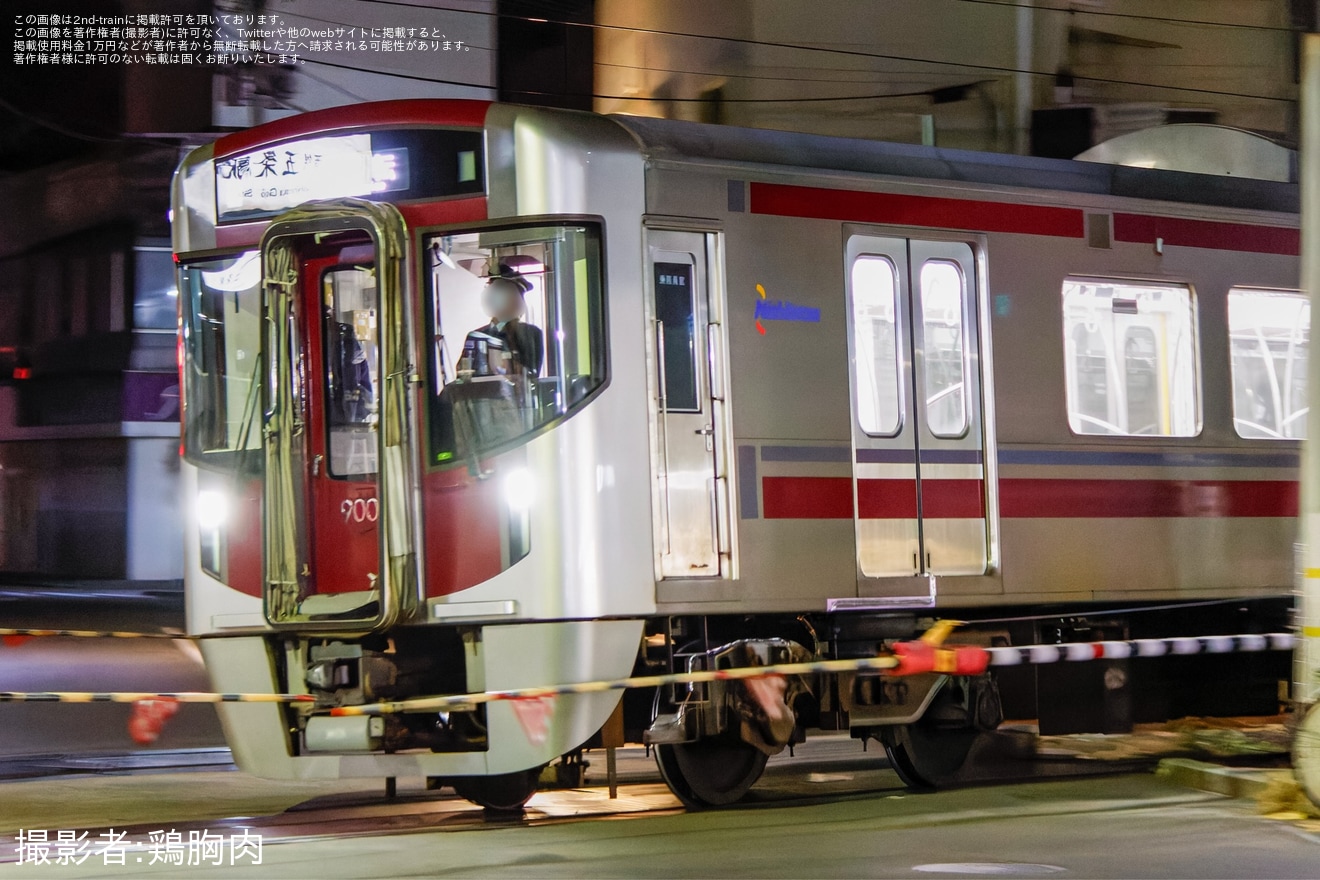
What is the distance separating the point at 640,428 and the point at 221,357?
7.80 ft

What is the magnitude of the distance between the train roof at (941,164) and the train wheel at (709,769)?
321 cm

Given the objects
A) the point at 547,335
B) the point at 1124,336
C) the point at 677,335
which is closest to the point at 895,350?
the point at 677,335

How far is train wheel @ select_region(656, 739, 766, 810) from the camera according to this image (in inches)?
352

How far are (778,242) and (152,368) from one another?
13.0 m

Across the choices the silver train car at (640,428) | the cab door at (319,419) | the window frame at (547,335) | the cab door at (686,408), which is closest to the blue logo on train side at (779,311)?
the silver train car at (640,428)

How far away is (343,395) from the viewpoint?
8594 mm

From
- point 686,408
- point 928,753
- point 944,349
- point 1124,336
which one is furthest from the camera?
point 1124,336

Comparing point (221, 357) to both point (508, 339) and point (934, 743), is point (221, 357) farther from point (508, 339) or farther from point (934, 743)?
point (934, 743)

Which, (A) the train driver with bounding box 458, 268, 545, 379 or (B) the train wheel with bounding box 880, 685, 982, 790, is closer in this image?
(A) the train driver with bounding box 458, 268, 545, 379

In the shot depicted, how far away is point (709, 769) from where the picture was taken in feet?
29.8

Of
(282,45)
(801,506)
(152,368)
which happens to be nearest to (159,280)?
(152,368)

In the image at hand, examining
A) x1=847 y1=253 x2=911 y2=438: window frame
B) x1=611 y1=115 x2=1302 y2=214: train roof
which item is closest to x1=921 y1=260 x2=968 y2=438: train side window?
x1=847 y1=253 x2=911 y2=438: window frame

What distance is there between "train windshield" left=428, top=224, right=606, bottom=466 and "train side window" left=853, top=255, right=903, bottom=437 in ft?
5.76

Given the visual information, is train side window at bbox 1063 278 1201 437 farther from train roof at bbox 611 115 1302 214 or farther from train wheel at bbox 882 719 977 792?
train wheel at bbox 882 719 977 792
